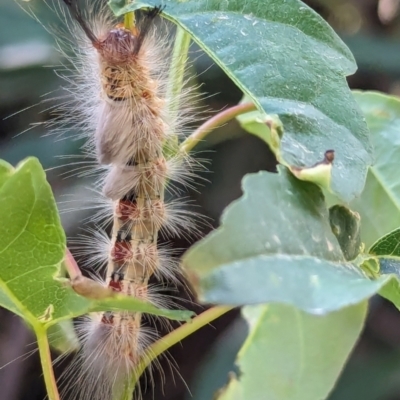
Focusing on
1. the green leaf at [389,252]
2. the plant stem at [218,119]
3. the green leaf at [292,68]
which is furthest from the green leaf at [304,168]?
the plant stem at [218,119]

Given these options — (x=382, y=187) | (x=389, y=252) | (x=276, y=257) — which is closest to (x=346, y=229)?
(x=389, y=252)

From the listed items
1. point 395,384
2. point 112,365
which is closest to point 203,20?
point 112,365

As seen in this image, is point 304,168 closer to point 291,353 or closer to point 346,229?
point 346,229

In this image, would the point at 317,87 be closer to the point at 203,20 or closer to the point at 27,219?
the point at 203,20

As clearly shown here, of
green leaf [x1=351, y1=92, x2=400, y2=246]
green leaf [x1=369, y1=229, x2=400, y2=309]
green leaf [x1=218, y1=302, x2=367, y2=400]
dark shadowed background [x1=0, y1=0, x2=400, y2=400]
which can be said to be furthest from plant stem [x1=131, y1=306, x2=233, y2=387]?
dark shadowed background [x1=0, y1=0, x2=400, y2=400]

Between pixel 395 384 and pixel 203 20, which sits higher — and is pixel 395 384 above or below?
below

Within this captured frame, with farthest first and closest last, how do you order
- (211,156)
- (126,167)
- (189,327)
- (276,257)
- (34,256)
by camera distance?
(211,156)
(126,167)
(189,327)
(34,256)
(276,257)

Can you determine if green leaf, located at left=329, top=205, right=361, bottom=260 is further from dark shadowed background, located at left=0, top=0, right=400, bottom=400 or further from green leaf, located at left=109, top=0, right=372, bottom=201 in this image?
dark shadowed background, located at left=0, top=0, right=400, bottom=400
